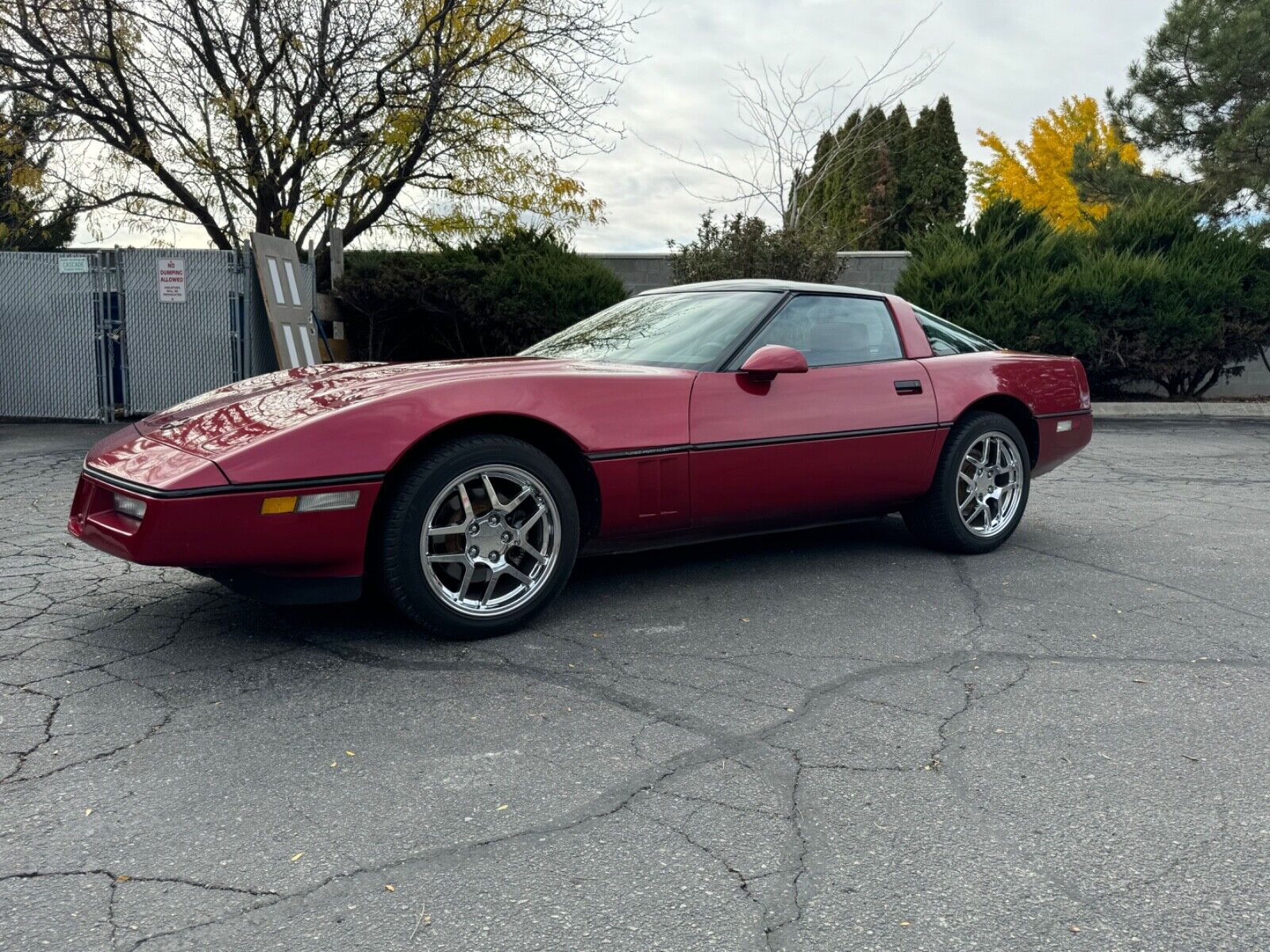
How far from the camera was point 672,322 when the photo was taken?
4891 millimetres

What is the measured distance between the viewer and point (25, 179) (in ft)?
42.5

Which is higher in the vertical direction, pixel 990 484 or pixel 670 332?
pixel 670 332

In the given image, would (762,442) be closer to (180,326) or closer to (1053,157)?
(180,326)

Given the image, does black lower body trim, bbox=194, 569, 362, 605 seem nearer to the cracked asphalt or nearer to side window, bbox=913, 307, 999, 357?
the cracked asphalt

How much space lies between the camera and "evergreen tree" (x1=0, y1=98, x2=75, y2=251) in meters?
12.8

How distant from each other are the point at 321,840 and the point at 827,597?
2610mm

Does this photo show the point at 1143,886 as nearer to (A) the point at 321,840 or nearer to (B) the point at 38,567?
(A) the point at 321,840

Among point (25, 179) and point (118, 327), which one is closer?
point (118, 327)

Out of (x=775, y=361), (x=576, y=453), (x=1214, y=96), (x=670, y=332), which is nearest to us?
(x=576, y=453)

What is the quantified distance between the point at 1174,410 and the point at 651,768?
12939mm

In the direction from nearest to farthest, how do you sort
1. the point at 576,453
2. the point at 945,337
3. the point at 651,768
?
the point at 651,768, the point at 576,453, the point at 945,337

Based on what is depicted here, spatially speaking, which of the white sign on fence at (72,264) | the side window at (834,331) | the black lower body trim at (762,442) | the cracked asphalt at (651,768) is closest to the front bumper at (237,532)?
the cracked asphalt at (651,768)

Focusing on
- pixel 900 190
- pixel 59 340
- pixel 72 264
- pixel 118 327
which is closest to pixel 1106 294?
pixel 118 327

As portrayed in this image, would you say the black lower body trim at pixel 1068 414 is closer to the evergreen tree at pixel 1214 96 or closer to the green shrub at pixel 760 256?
the green shrub at pixel 760 256
